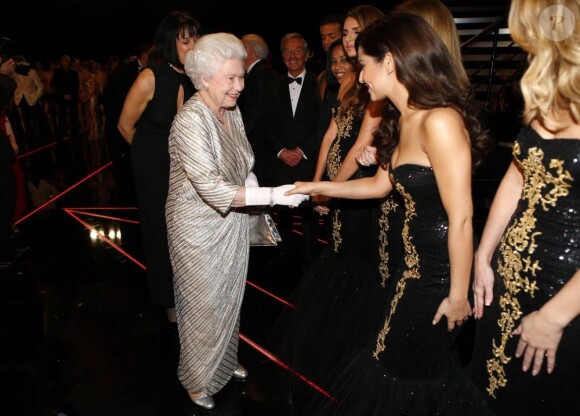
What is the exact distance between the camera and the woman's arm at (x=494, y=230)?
1.79 m

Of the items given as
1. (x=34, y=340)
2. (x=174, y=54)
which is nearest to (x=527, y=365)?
(x=174, y=54)

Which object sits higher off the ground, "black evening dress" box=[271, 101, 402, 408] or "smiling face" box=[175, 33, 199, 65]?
"smiling face" box=[175, 33, 199, 65]

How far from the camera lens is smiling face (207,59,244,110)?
2.26 m

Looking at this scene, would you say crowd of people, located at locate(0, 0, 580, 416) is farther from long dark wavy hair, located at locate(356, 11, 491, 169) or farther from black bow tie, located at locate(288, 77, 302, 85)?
black bow tie, located at locate(288, 77, 302, 85)

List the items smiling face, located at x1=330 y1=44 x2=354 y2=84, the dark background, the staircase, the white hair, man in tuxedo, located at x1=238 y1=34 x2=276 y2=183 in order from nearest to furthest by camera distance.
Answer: the white hair
smiling face, located at x1=330 y1=44 x2=354 y2=84
man in tuxedo, located at x1=238 y1=34 x2=276 y2=183
the staircase
the dark background

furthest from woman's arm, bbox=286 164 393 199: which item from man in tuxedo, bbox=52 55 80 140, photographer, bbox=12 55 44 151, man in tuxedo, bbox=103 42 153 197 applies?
man in tuxedo, bbox=52 55 80 140

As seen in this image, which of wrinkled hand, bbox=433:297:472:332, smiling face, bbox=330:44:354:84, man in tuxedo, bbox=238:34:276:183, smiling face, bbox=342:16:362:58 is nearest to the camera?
wrinkled hand, bbox=433:297:472:332

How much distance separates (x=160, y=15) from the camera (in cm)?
1446

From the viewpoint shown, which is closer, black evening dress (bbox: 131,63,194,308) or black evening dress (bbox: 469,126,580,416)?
black evening dress (bbox: 469,126,580,416)

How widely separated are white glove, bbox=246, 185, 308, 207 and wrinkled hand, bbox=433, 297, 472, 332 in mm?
762

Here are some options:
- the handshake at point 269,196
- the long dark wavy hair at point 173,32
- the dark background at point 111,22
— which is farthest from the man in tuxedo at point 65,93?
the handshake at point 269,196

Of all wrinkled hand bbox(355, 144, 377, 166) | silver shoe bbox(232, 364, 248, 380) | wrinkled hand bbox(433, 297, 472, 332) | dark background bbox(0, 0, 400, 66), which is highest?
dark background bbox(0, 0, 400, 66)

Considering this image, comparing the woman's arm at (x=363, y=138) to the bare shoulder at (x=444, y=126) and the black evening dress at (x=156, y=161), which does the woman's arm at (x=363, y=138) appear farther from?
the black evening dress at (x=156, y=161)

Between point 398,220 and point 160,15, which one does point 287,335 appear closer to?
point 398,220
